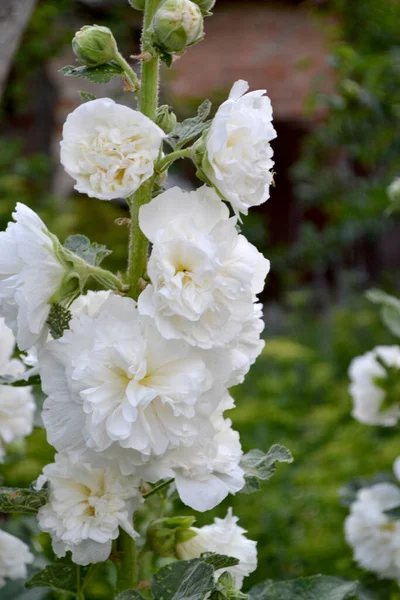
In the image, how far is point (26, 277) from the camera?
2.81 feet

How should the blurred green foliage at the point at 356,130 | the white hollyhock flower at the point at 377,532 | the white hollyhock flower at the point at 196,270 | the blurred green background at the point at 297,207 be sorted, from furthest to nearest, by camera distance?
the blurred green foliage at the point at 356,130, the blurred green background at the point at 297,207, the white hollyhock flower at the point at 377,532, the white hollyhock flower at the point at 196,270

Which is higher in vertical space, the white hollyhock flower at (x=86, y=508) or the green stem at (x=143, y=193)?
the green stem at (x=143, y=193)

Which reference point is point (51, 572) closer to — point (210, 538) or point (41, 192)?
point (210, 538)

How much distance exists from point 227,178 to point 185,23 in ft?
0.59

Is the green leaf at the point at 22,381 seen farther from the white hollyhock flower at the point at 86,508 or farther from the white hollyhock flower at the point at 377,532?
the white hollyhock flower at the point at 377,532

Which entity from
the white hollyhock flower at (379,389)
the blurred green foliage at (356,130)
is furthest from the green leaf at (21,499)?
the blurred green foliage at (356,130)

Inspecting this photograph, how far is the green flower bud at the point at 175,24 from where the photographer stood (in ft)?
2.89

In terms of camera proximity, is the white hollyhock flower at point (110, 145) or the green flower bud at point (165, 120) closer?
the white hollyhock flower at point (110, 145)

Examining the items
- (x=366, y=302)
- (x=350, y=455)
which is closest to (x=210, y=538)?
(x=350, y=455)

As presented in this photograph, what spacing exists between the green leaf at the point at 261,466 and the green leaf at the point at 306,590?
18 cm

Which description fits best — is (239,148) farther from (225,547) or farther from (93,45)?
(225,547)

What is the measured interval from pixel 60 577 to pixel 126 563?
0.08 meters

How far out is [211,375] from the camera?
34.2 inches

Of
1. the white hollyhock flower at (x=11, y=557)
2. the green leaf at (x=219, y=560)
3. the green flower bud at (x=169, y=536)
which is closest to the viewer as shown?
the green leaf at (x=219, y=560)
